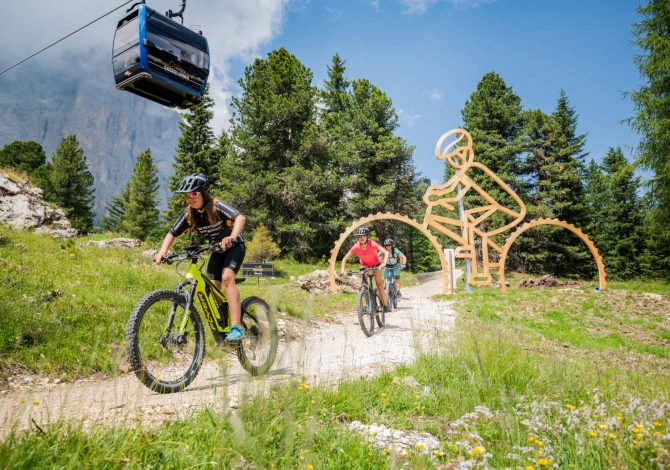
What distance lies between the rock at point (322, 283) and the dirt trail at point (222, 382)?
17.3 feet

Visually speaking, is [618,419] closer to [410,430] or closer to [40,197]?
[410,430]

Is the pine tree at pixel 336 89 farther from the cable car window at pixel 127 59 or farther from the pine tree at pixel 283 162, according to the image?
the cable car window at pixel 127 59

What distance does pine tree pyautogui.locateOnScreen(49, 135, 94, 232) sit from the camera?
47.4 m

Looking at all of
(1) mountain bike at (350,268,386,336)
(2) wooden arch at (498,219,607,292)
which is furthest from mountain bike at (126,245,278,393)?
(2) wooden arch at (498,219,607,292)

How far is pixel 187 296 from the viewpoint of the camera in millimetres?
4410

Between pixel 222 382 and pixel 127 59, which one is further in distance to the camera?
pixel 127 59

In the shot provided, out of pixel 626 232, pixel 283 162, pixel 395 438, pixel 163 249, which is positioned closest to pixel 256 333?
pixel 163 249

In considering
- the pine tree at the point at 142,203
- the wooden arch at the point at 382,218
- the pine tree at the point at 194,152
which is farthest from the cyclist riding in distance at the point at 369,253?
the pine tree at the point at 142,203

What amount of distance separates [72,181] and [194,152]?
22774 mm

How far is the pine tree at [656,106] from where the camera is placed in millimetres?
17859

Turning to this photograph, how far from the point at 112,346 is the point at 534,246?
36.2 metres

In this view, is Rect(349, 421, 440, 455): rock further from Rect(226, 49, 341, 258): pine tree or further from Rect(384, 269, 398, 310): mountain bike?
Rect(226, 49, 341, 258): pine tree

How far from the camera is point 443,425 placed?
3553mm

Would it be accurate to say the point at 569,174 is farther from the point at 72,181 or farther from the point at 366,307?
the point at 72,181
